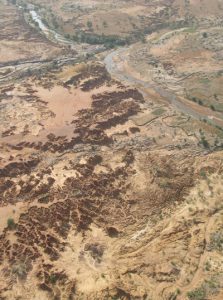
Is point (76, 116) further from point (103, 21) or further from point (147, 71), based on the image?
point (103, 21)

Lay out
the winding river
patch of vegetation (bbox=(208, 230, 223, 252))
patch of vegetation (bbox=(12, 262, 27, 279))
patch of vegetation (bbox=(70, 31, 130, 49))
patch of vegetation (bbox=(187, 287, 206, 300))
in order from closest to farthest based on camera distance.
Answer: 1. patch of vegetation (bbox=(187, 287, 206, 300))
2. patch of vegetation (bbox=(12, 262, 27, 279))
3. patch of vegetation (bbox=(208, 230, 223, 252))
4. the winding river
5. patch of vegetation (bbox=(70, 31, 130, 49))

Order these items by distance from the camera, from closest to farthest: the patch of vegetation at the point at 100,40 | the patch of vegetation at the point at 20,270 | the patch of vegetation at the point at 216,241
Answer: the patch of vegetation at the point at 20,270 → the patch of vegetation at the point at 216,241 → the patch of vegetation at the point at 100,40

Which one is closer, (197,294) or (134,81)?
(197,294)

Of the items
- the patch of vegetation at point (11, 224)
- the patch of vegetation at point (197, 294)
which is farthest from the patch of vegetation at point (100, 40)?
the patch of vegetation at point (197, 294)

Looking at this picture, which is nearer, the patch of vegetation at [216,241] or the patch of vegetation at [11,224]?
the patch of vegetation at [216,241]

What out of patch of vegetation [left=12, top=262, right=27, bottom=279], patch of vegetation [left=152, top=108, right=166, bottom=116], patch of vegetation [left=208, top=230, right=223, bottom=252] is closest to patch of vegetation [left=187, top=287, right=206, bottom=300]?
patch of vegetation [left=208, top=230, right=223, bottom=252]

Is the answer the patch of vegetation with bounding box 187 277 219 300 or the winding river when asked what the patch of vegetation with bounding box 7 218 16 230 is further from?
the winding river

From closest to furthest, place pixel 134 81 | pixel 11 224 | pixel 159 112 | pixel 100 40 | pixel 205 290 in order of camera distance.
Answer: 1. pixel 205 290
2. pixel 11 224
3. pixel 159 112
4. pixel 134 81
5. pixel 100 40

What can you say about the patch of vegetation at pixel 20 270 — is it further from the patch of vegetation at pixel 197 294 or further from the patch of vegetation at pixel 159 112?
the patch of vegetation at pixel 159 112

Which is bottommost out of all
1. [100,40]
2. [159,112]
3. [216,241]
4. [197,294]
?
[100,40]

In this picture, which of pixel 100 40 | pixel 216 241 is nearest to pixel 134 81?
pixel 100 40

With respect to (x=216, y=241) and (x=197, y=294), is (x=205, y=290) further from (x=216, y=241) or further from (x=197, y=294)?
(x=216, y=241)
